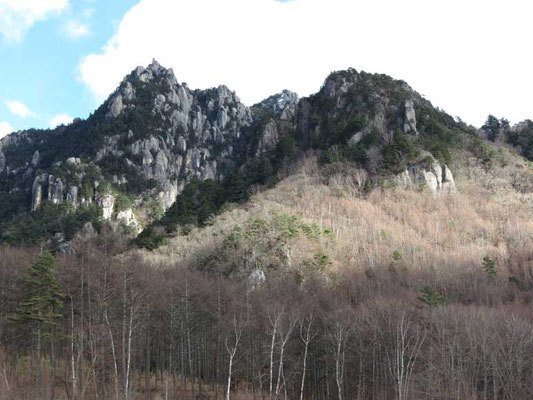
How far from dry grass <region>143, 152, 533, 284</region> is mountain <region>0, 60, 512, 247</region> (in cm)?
671

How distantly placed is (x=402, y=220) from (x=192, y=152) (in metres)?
112

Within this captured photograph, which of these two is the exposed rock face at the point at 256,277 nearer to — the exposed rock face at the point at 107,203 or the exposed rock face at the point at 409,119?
the exposed rock face at the point at 409,119

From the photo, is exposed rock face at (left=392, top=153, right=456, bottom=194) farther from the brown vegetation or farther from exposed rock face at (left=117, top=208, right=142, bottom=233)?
exposed rock face at (left=117, top=208, right=142, bottom=233)

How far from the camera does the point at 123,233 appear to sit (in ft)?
388

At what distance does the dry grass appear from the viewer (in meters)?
74.0

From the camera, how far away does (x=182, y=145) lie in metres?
Result: 183

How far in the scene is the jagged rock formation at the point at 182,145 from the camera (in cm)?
10962

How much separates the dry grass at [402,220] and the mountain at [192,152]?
671cm

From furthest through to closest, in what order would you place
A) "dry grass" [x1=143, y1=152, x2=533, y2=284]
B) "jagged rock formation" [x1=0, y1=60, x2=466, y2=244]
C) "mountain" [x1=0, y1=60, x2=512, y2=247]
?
"jagged rock formation" [x1=0, y1=60, x2=466, y2=244]
"mountain" [x1=0, y1=60, x2=512, y2=247]
"dry grass" [x1=143, y1=152, x2=533, y2=284]

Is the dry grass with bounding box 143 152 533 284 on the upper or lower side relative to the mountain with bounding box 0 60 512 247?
lower

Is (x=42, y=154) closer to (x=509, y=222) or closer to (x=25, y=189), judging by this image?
(x=25, y=189)

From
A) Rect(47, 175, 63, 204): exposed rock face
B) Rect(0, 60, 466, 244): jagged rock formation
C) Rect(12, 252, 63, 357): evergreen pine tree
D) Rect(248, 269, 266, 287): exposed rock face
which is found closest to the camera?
Rect(12, 252, 63, 357): evergreen pine tree

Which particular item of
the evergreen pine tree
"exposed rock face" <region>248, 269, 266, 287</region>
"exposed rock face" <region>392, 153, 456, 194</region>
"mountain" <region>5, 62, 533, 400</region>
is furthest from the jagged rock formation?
the evergreen pine tree

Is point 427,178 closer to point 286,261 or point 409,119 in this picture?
point 409,119
